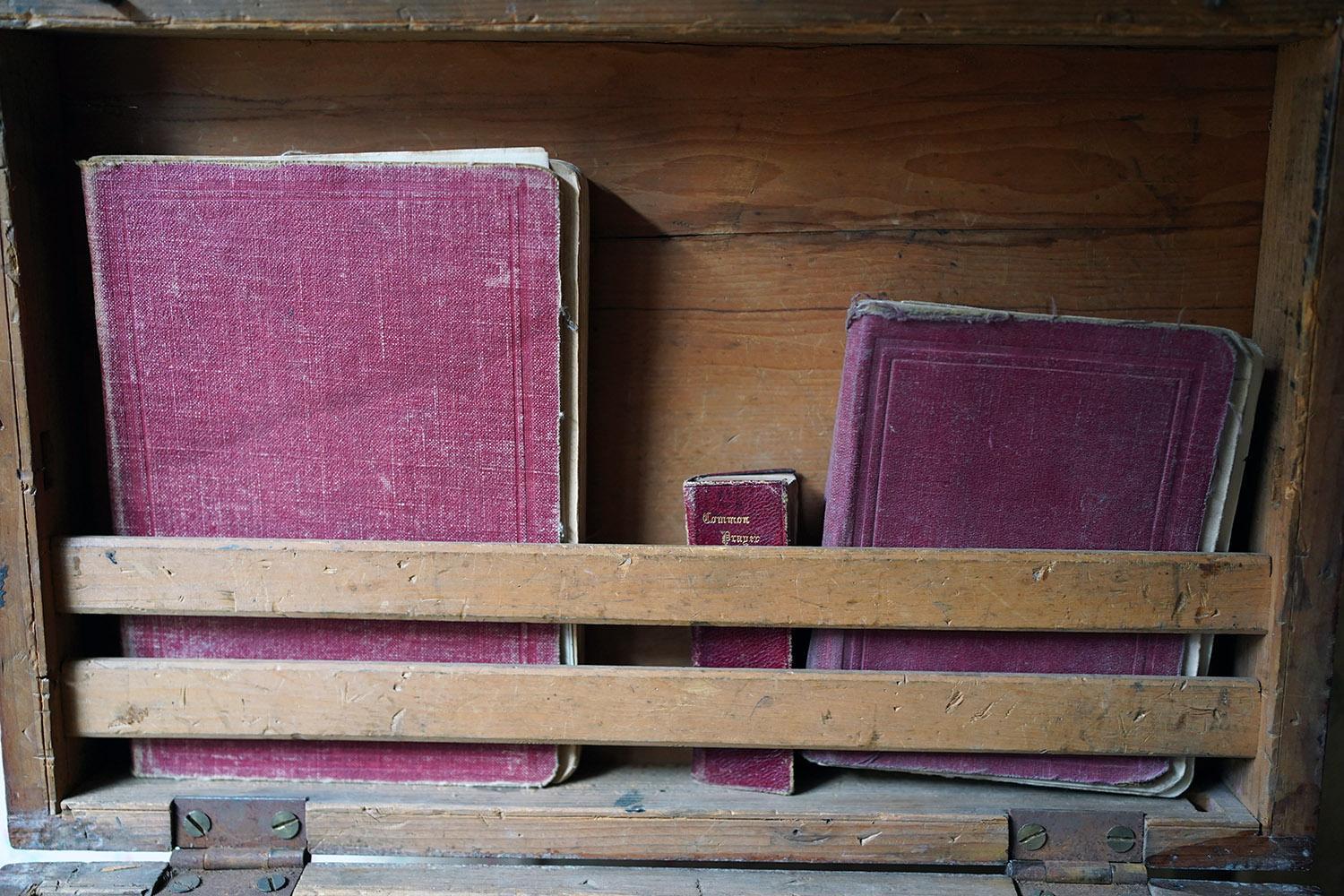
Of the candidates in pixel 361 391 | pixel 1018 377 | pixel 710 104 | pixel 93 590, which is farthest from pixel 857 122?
pixel 93 590

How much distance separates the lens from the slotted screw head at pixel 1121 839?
2.68ft

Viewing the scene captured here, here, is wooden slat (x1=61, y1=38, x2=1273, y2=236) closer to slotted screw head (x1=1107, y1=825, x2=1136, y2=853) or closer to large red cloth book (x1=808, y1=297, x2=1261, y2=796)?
large red cloth book (x1=808, y1=297, x2=1261, y2=796)

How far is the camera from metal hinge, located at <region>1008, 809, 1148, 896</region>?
812 mm

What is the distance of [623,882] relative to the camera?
806mm

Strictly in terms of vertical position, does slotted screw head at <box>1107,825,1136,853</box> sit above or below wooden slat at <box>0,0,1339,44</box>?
below

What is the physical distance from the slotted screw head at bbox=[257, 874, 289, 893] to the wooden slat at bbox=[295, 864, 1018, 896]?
0.05ft

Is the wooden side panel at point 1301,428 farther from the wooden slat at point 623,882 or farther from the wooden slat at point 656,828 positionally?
the wooden slat at point 623,882

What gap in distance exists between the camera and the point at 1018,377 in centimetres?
78

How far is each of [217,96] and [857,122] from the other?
0.56 m

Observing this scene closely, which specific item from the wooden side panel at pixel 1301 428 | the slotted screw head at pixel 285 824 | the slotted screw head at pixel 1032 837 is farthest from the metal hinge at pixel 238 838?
the wooden side panel at pixel 1301 428

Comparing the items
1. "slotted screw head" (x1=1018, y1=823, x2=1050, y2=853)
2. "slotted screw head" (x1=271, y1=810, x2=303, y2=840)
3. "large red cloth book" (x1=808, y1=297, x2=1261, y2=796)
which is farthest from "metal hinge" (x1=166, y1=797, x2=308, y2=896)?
"slotted screw head" (x1=1018, y1=823, x2=1050, y2=853)

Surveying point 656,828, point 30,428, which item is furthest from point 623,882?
point 30,428

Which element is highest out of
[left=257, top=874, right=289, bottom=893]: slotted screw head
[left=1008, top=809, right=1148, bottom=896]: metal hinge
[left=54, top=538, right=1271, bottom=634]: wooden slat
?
[left=54, top=538, right=1271, bottom=634]: wooden slat

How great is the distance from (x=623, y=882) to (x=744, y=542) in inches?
12.4
